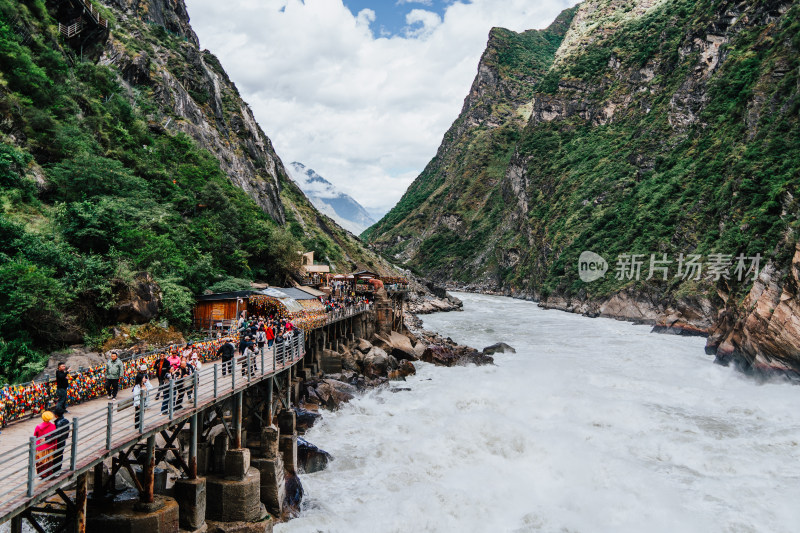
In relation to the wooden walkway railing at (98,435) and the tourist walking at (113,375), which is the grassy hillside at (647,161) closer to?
the wooden walkway railing at (98,435)

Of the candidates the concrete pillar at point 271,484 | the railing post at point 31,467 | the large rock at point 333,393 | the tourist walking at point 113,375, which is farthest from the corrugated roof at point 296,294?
the railing post at point 31,467

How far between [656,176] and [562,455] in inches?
3068

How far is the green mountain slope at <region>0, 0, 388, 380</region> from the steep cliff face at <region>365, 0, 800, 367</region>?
3585 centimetres

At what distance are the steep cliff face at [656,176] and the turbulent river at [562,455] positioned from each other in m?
9.28

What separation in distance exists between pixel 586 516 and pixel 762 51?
76.8m

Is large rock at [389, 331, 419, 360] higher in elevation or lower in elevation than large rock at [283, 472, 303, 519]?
higher

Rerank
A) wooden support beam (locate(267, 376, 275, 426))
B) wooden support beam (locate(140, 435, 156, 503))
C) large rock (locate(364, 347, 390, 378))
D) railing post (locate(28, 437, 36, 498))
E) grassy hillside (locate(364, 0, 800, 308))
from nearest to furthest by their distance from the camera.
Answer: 1. railing post (locate(28, 437, 36, 498))
2. wooden support beam (locate(140, 435, 156, 503))
3. wooden support beam (locate(267, 376, 275, 426))
4. large rock (locate(364, 347, 390, 378))
5. grassy hillside (locate(364, 0, 800, 308))

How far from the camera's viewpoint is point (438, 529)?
46.4 ft

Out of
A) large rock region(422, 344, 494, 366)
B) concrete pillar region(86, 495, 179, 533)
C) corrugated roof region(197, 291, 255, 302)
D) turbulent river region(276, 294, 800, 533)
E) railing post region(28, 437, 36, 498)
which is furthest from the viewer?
large rock region(422, 344, 494, 366)

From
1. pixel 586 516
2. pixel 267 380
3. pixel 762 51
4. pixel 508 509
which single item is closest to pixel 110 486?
pixel 267 380

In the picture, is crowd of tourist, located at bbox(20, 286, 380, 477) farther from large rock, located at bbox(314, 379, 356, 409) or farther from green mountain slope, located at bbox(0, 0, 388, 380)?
large rock, located at bbox(314, 379, 356, 409)

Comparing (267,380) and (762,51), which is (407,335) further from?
(762,51)

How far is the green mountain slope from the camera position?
56.7 feet

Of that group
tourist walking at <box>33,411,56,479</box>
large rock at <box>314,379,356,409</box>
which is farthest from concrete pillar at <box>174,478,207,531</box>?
large rock at <box>314,379,356,409</box>
